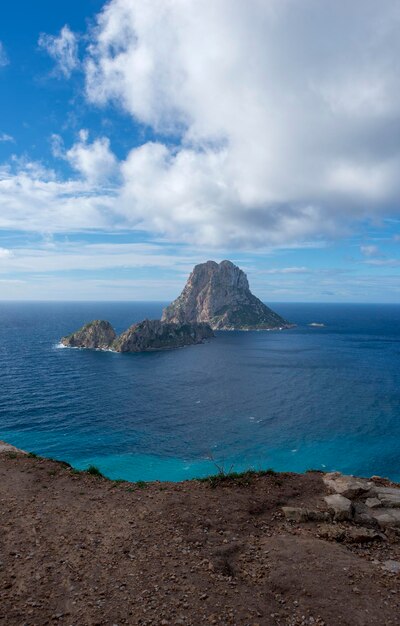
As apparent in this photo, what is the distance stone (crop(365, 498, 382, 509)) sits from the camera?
20.2 meters

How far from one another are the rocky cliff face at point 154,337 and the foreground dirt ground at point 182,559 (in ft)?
468

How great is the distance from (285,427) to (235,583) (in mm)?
59634

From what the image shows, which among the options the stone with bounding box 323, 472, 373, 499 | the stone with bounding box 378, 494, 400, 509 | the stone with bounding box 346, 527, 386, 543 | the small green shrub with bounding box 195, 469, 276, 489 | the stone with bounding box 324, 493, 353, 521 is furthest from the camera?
the small green shrub with bounding box 195, 469, 276, 489

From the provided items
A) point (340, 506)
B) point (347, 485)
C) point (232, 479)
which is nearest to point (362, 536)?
point (340, 506)

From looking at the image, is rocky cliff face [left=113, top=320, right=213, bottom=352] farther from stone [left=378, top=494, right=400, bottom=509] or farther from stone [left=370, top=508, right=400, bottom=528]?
stone [left=370, top=508, right=400, bottom=528]

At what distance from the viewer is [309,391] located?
314 ft

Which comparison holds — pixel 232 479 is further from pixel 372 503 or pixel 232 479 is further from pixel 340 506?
pixel 372 503

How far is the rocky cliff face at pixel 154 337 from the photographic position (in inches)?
6417

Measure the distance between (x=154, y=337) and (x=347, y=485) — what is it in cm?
15527

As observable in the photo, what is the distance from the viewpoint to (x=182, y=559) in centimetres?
1538

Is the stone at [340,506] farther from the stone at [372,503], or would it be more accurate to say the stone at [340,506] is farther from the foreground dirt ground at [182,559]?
the stone at [372,503]

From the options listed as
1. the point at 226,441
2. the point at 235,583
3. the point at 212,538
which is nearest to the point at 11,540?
the point at 212,538

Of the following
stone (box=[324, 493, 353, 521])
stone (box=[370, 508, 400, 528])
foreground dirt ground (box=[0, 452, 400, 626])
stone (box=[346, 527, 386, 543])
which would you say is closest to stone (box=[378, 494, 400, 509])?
stone (box=[370, 508, 400, 528])

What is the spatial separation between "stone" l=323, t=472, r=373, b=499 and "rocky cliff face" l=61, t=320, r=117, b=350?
147 m
